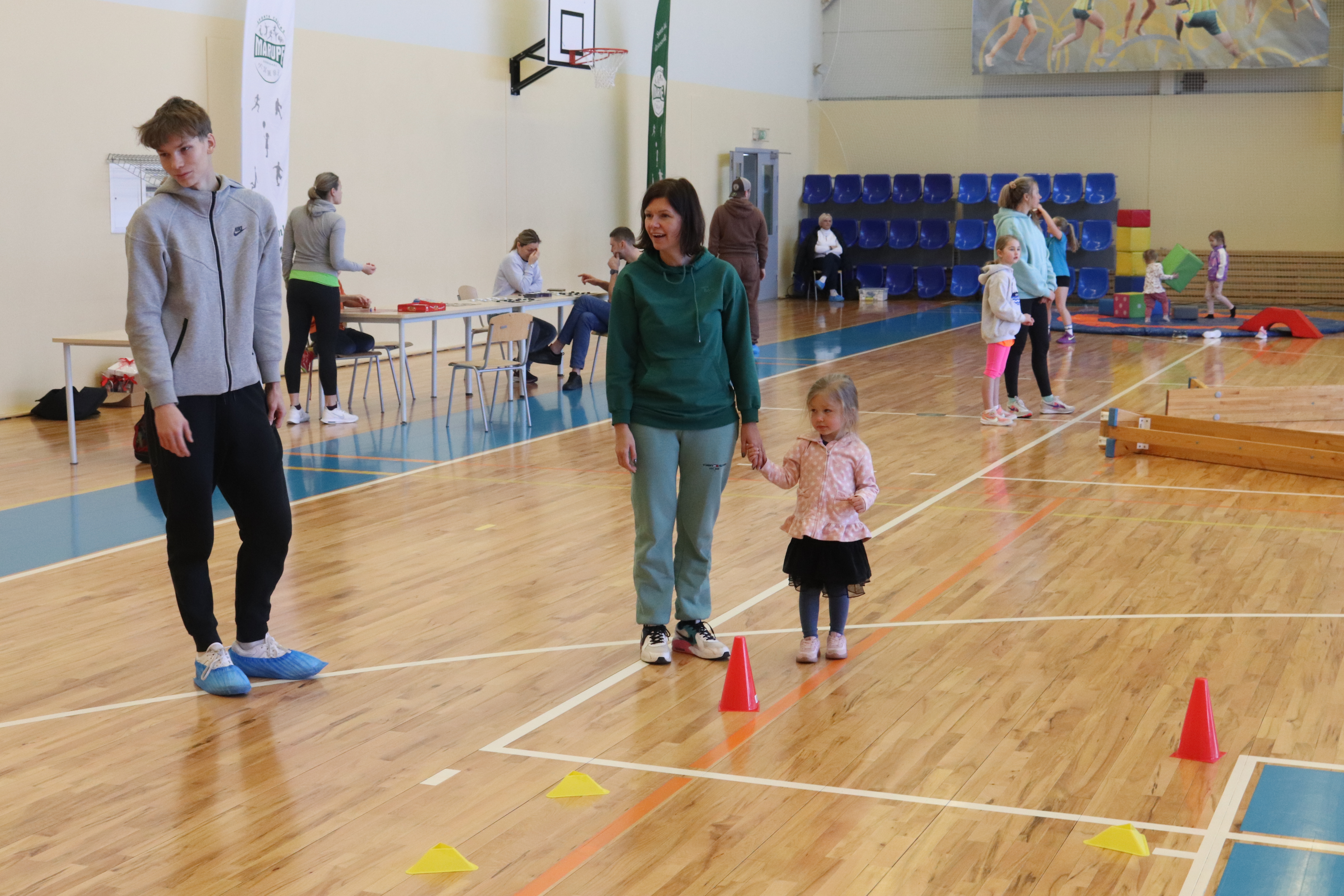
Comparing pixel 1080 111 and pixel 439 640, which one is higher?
pixel 1080 111

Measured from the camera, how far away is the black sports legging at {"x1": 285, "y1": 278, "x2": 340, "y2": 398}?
939cm

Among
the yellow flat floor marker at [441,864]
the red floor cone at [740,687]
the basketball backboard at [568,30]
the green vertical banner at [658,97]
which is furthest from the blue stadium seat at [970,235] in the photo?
the yellow flat floor marker at [441,864]

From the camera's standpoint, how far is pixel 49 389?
1026cm

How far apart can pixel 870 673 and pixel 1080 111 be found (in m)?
17.9

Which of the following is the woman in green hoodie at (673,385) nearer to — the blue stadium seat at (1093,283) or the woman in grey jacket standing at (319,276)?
the woman in grey jacket standing at (319,276)

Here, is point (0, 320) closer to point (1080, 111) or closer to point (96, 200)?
point (96, 200)

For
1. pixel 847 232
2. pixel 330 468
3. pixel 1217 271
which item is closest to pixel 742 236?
pixel 330 468

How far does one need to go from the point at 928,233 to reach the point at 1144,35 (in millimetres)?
4031

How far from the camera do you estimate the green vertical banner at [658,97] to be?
16.9 m

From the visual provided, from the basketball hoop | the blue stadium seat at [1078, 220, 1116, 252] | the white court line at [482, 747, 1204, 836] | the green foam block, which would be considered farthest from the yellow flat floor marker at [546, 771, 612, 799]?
the blue stadium seat at [1078, 220, 1116, 252]

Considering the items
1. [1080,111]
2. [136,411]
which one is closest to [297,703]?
[136,411]

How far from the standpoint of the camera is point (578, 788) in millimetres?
3463

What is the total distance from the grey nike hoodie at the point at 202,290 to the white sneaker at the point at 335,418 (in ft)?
18.3

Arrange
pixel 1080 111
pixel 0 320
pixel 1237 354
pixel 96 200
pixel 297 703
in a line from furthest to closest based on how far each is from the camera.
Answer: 1. pixel 1080 111
2. pixel 1237 354
3. pixel 96 200
4. pixel 0 320
5. pixel 297 703
